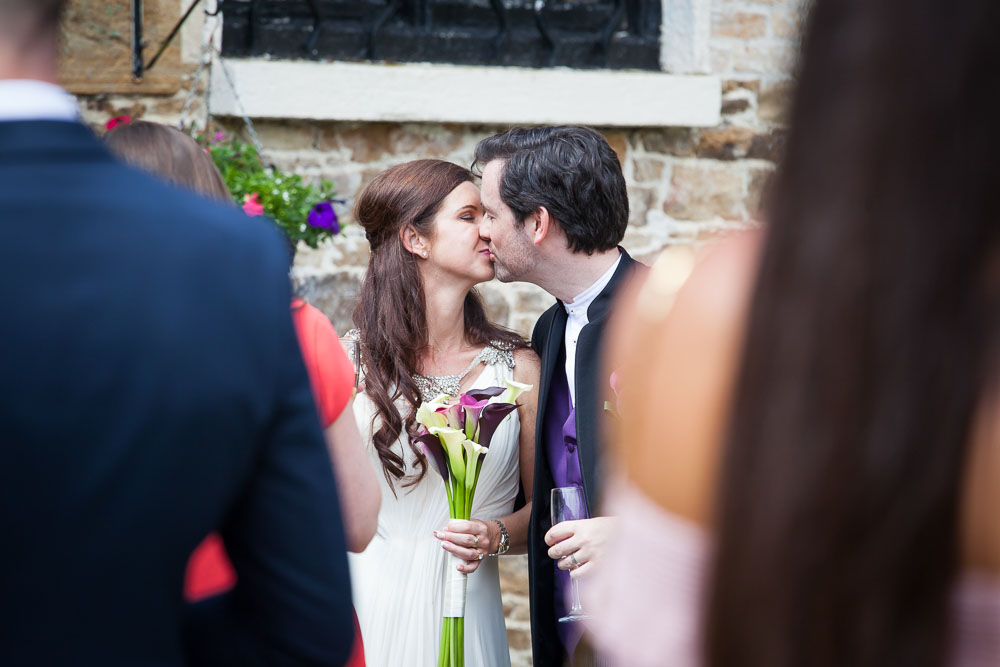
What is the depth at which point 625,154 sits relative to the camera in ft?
15.1

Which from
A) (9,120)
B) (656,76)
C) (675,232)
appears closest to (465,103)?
(656,76)

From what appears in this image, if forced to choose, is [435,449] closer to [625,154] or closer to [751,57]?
[625,154]

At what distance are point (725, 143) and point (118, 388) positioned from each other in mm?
4171

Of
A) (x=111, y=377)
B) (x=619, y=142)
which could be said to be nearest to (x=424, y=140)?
(x=619, y=142)

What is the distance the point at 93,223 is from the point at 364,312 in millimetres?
2294

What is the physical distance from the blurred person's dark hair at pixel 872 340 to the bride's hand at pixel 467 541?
6.44 ft

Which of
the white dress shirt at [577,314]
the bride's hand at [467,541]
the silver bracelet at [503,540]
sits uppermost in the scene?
the white dress shirt at [577,314]

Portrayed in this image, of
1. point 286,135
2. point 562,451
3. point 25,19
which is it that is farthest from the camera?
point 286,135

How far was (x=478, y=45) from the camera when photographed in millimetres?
4527

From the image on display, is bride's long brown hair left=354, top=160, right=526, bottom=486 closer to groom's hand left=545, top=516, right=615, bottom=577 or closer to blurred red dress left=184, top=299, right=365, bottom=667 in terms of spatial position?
groom's hand left=545, top=516, right=615, bottom=577

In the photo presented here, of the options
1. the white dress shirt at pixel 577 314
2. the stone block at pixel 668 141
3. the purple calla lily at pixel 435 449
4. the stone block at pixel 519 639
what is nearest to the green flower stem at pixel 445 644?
the purple calla lily at pixel 435 449

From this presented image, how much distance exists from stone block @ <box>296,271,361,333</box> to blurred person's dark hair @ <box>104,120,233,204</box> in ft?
8.27

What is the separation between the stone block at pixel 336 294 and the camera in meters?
4.30

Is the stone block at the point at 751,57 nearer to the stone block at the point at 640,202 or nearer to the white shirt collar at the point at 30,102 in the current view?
the stone block at the point at 640,202
